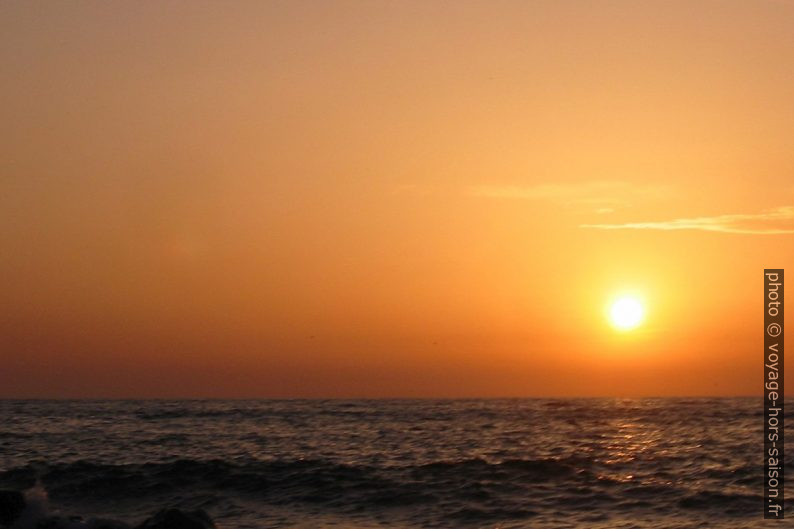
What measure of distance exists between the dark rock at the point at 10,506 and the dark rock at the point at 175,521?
3.94m

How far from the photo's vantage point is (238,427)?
4450 centimetres

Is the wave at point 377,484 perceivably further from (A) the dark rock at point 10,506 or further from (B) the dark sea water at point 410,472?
(A) the dark rock at point 10,506

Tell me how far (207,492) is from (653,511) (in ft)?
43.4

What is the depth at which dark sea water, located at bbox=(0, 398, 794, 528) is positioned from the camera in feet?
74.9

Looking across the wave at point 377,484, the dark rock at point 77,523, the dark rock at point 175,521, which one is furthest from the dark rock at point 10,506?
the wave at point 377,484

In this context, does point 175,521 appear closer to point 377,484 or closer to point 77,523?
point 77,523

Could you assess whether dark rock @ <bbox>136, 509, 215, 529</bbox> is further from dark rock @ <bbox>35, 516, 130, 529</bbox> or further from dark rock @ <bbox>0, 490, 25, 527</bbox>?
dark rock @ <bbox>0, 490, 25, 527</bbox>

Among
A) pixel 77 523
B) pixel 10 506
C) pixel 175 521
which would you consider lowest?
pixel 77 523

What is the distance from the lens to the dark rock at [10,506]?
21.2 meters

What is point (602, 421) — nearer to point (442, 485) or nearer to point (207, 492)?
point (442, 485)

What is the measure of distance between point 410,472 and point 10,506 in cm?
1215

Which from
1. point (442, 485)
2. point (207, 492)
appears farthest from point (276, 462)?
point (442, 485)

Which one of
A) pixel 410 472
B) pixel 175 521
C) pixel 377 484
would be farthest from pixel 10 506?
pixel 410 472

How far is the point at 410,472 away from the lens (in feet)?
93.0
